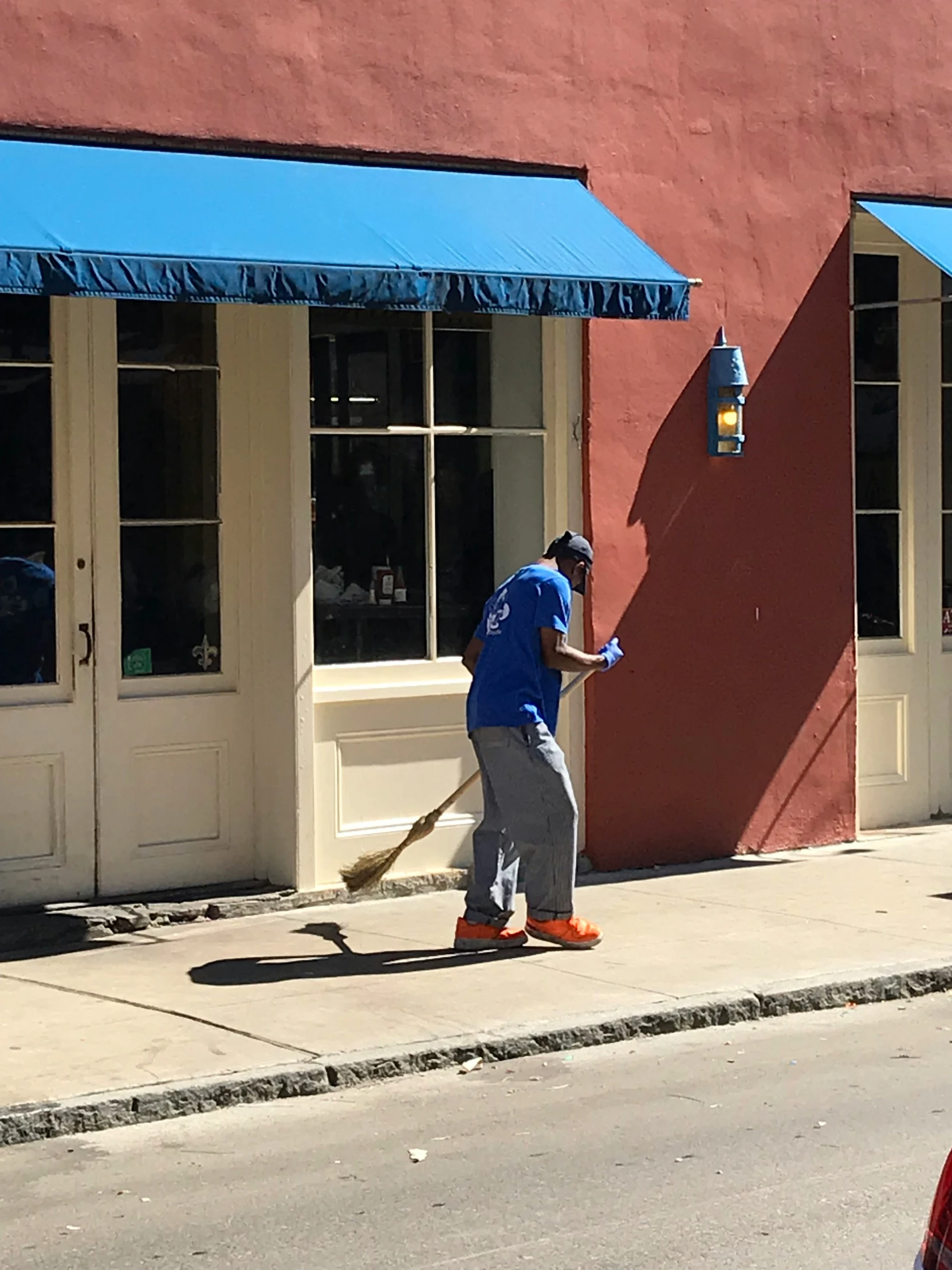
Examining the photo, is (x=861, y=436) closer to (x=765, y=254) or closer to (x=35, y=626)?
(x=765, y=254)

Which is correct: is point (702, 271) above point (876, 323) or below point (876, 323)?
above

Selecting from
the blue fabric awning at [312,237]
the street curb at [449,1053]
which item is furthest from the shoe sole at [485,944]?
the blue fabric awning at [312,237]

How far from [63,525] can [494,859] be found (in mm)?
2565

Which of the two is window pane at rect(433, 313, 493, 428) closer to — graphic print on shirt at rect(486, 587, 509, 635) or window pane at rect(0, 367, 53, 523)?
graphic print on shirt at rect(486, 587, 509, 635)

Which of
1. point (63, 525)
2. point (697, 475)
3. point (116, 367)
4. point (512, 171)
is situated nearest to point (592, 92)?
point (512, 171)

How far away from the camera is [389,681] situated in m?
10.0

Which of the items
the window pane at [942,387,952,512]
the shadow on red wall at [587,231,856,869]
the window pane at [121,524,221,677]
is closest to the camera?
the window pane at [121,524,221,677]

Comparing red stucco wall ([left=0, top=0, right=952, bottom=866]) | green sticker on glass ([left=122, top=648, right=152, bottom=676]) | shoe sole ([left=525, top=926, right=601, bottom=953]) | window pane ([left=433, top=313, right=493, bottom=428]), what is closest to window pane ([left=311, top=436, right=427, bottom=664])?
window pane ([left=433, top=313, right=493, bottom=428])

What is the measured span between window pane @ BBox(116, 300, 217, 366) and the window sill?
64.6 inches

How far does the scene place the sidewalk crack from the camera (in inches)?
280

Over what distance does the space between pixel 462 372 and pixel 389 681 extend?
1648 mm

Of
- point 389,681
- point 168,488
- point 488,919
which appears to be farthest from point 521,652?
point 168,488

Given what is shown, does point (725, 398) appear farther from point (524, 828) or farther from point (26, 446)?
point (26, 446)

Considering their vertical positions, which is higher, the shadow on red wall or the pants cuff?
the shadow on red wall
